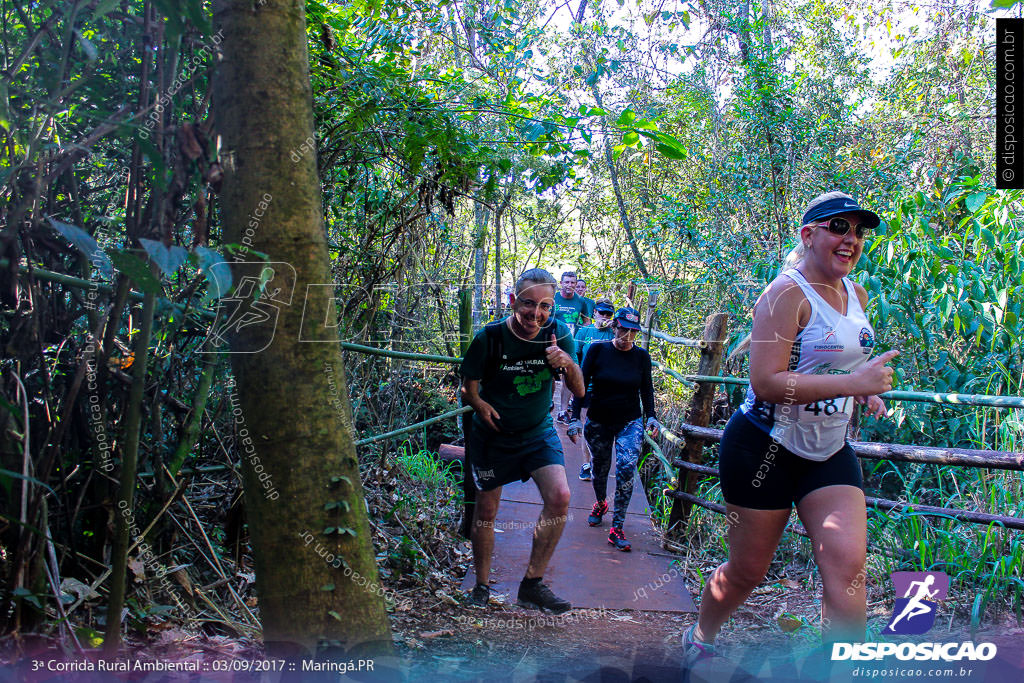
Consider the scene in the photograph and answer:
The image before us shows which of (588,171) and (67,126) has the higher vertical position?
(588,171)

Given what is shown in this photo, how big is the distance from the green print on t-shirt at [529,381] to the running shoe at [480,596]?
105cm

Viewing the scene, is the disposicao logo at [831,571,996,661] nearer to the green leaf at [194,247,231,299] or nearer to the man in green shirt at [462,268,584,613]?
the man in green shirt at [462,268,584,613]

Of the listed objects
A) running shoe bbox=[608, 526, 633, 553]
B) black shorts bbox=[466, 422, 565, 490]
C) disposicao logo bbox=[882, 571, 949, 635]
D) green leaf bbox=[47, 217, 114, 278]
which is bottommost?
running shoe bbox=[608, 526, 633, 553]

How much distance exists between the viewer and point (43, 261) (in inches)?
98.4

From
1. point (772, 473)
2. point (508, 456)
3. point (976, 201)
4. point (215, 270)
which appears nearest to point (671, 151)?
point (772, 473)

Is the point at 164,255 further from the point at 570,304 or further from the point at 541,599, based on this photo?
the point at 570,304

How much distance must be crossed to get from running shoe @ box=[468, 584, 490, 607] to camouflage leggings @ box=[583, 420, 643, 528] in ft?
4.83

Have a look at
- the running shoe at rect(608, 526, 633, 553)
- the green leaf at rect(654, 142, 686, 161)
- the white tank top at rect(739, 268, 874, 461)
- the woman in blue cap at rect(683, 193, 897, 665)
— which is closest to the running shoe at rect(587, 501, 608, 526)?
the running shoe at rect(608, 526, 633, 553)

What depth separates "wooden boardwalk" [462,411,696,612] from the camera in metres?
4.23

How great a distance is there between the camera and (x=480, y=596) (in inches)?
155

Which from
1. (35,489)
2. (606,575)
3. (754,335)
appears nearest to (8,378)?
(35,489)

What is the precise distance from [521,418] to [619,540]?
1695 mm

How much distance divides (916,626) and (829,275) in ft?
5.55

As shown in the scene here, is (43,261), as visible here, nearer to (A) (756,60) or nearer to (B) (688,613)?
(B) (688,613)
